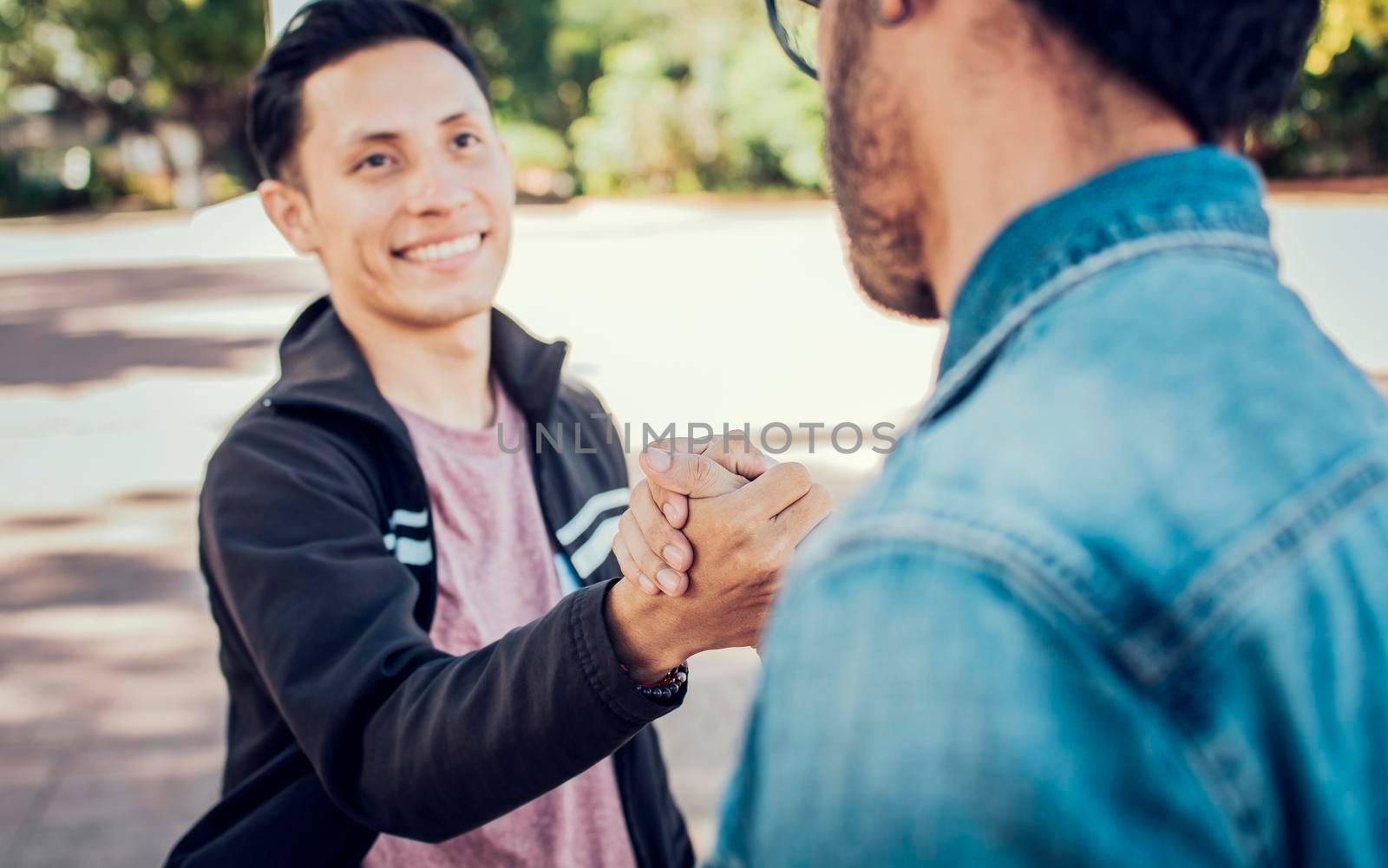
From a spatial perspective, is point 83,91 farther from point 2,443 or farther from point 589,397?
point 589,397

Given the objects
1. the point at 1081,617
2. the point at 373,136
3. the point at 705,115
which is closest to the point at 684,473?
the point at 1081,617

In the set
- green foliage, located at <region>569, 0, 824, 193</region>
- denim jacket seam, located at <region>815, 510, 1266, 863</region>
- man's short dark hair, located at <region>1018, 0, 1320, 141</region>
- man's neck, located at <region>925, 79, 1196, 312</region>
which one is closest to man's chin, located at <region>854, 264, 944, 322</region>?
man's neck, located at <region>925, 79, 1196, 312</region>

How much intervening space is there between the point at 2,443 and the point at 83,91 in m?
30.7

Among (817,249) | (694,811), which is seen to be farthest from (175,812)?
(817,249)

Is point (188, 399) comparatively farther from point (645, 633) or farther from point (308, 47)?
point (645, 633)

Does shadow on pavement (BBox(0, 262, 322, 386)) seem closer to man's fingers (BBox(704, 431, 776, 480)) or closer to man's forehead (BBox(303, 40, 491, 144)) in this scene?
man's forehead (BBox(303, 40, 491, 144))

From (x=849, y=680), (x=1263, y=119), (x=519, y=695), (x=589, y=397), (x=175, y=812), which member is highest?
(x=1263, y=119)

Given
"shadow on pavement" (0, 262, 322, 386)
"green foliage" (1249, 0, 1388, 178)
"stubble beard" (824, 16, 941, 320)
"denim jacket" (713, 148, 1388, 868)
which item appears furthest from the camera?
"green foliage" (1249, 0, 1388, 178)

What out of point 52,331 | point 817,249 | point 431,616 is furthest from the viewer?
point 817,249

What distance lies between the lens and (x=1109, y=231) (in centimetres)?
83

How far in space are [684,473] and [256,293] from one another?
610 inches

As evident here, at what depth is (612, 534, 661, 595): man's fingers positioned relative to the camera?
1.38 m

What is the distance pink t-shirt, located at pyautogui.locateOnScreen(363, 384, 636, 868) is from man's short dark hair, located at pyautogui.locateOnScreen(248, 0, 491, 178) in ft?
1.89

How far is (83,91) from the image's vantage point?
34.2 meters
